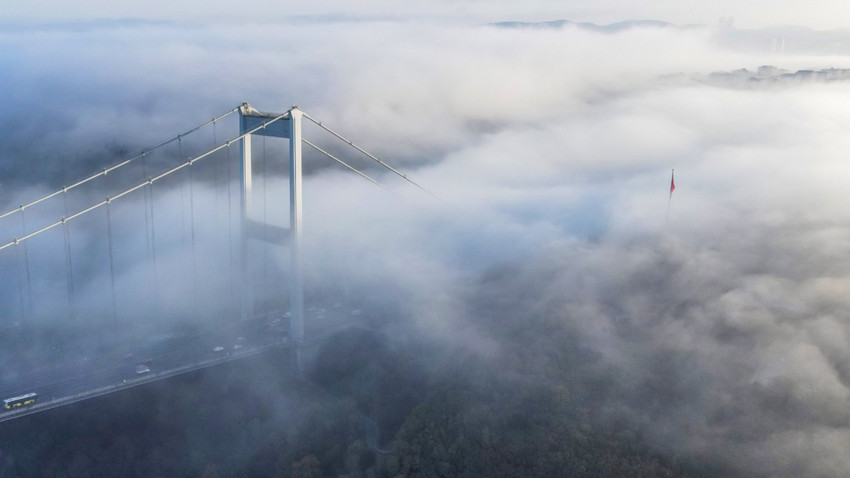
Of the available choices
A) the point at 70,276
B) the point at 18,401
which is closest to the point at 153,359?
the point at 18,401

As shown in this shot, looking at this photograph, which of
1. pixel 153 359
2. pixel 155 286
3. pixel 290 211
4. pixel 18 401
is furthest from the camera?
pixel 155 286

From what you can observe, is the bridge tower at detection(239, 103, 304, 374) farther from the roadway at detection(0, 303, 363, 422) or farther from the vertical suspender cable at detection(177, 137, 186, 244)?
the vertical suspender cable at detection(177, 137, 186, 244)

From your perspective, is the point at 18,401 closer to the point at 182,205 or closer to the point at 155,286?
the point at 155,286

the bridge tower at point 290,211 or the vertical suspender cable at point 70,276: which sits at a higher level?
the bridge tower at point 290,211

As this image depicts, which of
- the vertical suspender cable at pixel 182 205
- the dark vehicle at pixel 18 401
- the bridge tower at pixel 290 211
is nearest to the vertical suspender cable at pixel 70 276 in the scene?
the vertical suspender cable at pixel 182 205

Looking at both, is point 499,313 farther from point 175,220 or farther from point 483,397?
point 175,220

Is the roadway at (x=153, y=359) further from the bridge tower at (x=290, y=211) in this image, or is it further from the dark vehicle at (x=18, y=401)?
the bridge tower at (x=290, y=211)
